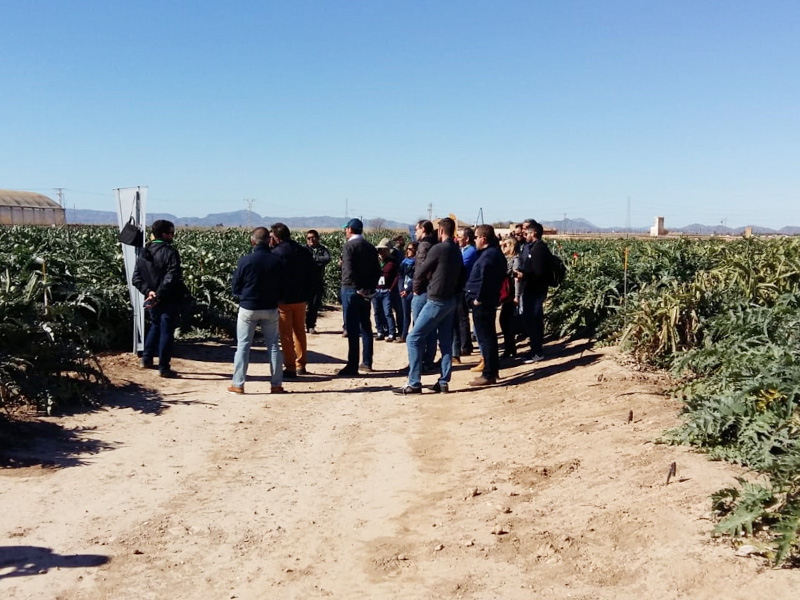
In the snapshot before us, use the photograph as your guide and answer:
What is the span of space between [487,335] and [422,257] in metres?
1.40

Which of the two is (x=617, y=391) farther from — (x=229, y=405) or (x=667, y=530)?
(x=229, y=405)

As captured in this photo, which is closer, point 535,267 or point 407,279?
point 535,267

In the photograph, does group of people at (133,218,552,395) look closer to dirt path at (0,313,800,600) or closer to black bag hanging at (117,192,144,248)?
black bag hanging at (117,192,144,248)

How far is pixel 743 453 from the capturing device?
4.93m

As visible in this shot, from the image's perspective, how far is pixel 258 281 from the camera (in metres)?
8.85

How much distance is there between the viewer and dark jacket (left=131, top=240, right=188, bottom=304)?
9.36 m

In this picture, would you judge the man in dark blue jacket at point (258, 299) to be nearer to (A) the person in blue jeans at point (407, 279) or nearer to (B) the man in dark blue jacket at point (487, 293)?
(B) the man in dark blue jacket at point (487, 293)

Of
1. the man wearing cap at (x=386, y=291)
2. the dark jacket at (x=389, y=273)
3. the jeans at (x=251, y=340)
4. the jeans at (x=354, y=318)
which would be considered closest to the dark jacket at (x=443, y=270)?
the jeans at (x=354, y=318)

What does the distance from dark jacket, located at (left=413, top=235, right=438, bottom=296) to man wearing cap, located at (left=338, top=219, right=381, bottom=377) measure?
63 cm

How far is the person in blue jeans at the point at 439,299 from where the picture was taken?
8.98 m

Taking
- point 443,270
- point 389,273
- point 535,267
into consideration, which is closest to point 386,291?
point 389,273

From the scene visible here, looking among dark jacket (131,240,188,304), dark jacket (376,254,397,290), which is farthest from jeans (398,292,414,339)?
dark jacket (131,240,188,304)

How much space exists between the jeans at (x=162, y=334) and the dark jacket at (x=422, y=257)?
2.96m

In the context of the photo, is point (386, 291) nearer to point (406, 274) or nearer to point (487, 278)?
point (406, 274)
